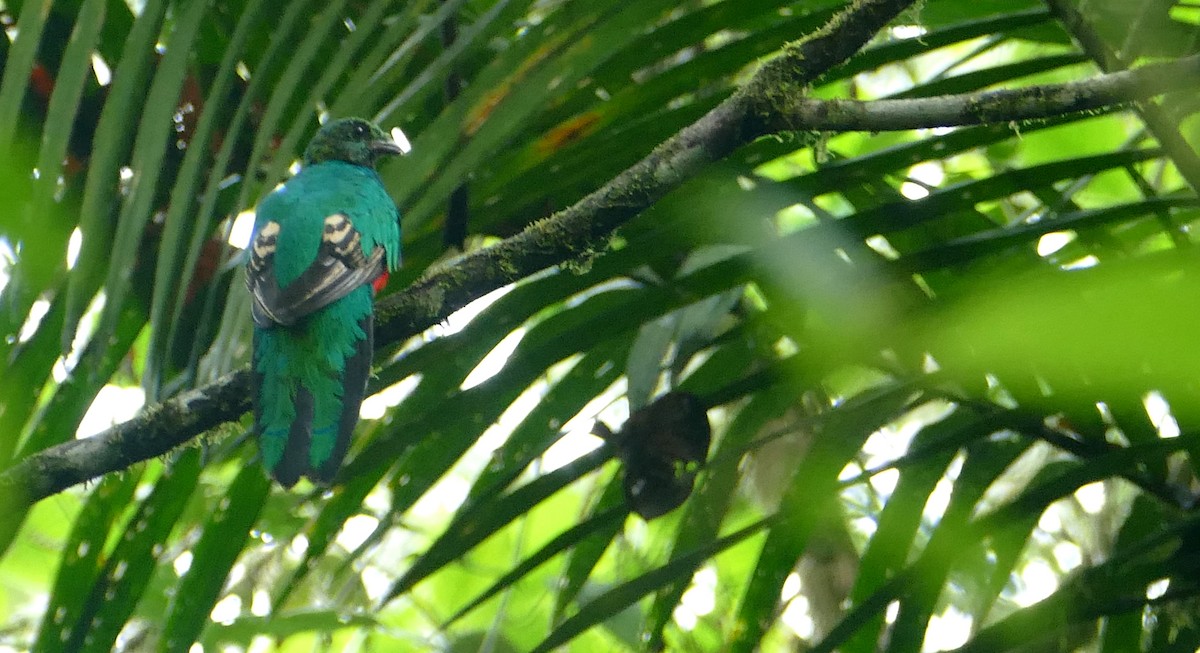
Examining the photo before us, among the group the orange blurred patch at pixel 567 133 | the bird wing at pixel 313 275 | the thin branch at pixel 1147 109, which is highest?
the bird wing at pixel 313 275

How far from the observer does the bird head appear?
4.36m

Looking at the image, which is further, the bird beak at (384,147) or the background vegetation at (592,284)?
the bird beak at (384,147)

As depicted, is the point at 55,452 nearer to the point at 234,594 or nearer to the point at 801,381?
the point at 801,381

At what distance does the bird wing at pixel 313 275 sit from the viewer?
2.79 m

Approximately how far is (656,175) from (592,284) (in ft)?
0.76

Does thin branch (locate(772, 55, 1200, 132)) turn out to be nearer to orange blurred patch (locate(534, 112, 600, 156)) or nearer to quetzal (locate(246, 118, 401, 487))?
orange blurred patch (locate(534, 112, 600, 156))

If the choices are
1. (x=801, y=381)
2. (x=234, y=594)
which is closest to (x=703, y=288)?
(x=801, y=381)

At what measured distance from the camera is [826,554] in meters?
4.33

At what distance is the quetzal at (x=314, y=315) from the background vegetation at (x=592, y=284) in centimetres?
9

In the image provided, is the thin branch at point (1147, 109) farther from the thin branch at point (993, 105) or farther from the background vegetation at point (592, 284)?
the thin branch at point (993, 105)

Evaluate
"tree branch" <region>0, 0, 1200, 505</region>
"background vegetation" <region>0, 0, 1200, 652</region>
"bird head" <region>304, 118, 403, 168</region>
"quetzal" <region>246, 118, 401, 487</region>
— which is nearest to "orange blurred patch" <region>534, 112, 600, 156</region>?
"background vegetation" <region>0, 0, 1200, 652</region>

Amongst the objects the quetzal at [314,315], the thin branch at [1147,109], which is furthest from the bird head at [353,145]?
the thin branch at [1147,109]

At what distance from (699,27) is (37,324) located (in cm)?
127

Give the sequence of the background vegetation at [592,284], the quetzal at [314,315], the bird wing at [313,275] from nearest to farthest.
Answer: the background vegetation at [592,284], the quetzal at [314,315], the bird wing at [313,275]
